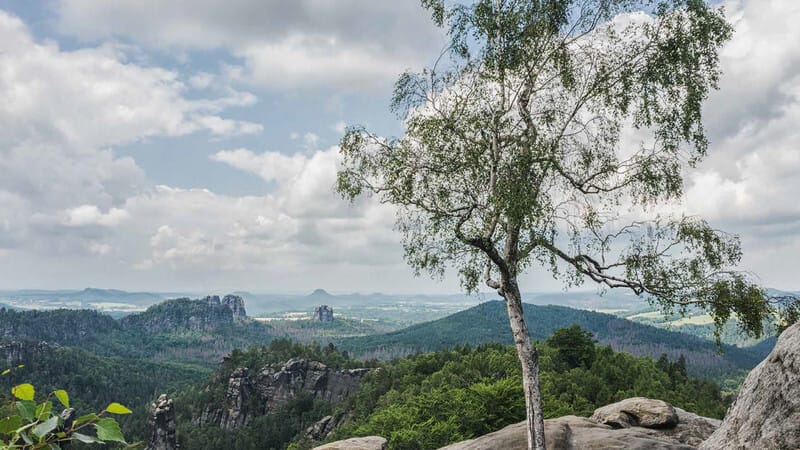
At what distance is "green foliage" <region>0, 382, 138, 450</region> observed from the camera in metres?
2.15

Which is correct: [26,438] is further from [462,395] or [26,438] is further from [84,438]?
[462,395]

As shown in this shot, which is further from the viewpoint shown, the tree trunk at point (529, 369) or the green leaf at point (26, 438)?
the tree trunk at point (529, 369)

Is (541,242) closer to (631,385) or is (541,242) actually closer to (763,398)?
(763,398)

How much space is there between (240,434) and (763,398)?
14344 centimetres

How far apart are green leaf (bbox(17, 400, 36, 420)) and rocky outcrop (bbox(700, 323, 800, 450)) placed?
8711mm

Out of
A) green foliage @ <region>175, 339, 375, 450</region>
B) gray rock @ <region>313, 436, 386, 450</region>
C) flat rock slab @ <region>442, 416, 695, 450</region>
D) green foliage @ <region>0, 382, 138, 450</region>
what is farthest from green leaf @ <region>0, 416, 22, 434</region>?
green foliage @ <region>175, 339, 375, 450</region>

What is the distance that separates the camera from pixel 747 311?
16.3 metres

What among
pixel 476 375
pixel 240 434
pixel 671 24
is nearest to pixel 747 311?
pixel 671 24

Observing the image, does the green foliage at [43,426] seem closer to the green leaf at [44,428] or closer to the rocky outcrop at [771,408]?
the green leaf at [44,428]

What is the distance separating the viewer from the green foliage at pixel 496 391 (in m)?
35.9

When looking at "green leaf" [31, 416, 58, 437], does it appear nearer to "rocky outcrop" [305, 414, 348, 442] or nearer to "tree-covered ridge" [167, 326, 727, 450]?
"tree-covered ridge" [167, 326, 727, 450]

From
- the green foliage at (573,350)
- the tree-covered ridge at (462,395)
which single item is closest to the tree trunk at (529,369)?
the tree-covered ridge at (462,395)

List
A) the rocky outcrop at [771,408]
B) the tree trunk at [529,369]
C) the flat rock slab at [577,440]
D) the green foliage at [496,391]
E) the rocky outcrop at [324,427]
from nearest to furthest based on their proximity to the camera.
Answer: the rocky outcrop at [771,408], the tree trunk at [529,369], the flat rock slab at [577,440], the green foliage at [496,391], the rocky outcrop at [324,427]

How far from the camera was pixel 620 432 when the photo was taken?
59.9 feet
